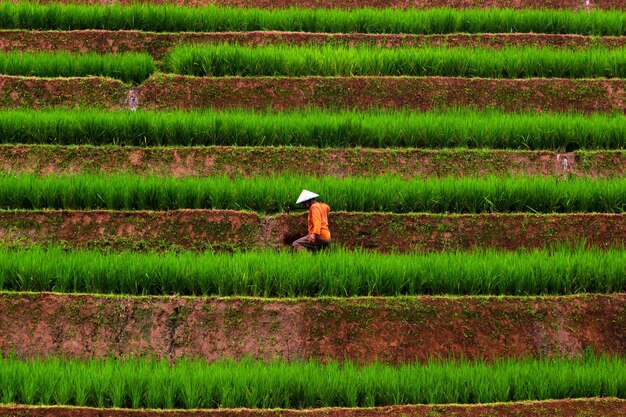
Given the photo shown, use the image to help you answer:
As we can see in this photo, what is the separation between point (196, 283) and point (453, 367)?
1795 millimetres

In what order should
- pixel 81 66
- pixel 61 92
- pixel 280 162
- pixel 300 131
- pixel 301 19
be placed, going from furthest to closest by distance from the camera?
1. pixel 301 19
2. pixel 81 66
3. pixel 61 92
4. pixel 300 131
5. pixel 280 162

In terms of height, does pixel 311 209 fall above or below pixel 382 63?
below

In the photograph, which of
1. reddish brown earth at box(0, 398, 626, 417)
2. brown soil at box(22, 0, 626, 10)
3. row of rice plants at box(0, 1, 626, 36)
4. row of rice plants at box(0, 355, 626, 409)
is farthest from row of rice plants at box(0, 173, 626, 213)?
brown soil at box(22, 0, 626, 10)

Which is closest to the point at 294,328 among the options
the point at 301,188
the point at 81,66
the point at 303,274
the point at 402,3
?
the point at 303,274

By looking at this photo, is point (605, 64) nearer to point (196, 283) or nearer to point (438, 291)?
point (438, 291)

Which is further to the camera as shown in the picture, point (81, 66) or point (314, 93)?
point (81, 66)

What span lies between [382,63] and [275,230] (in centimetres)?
279

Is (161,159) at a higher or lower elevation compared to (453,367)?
higher

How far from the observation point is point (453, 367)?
7125mm

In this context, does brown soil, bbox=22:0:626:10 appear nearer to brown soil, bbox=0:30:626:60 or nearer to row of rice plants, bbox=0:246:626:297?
brown soil, bbox=0:30:626:60

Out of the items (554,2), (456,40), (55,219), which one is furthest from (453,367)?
(554,2)

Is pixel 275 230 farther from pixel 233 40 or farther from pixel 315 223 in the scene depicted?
pixel 233 40

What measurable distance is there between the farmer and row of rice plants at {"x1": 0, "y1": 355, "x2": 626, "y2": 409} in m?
1.37

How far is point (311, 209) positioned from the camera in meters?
8.36
